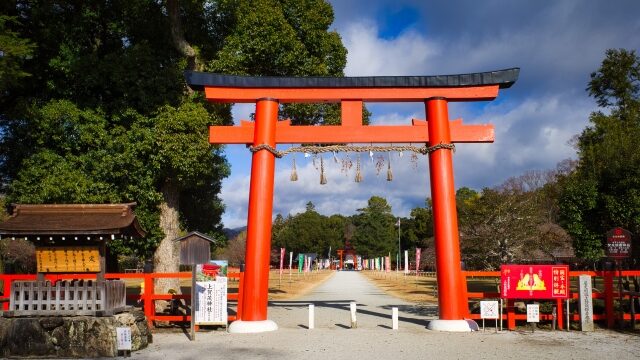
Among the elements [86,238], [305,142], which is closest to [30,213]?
[86,238]

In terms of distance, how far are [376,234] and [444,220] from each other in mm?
71280

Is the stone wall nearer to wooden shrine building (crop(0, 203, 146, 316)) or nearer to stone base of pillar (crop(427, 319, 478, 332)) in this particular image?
wooden shrine building (crop(0, 203, 146, 316))

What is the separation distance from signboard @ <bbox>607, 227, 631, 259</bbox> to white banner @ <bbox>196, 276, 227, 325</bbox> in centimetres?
887

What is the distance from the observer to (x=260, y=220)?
11805 millimetres

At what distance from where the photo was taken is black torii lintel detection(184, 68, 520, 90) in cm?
1240

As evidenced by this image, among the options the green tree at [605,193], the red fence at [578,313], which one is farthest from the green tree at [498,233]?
the red fence at [578,313]

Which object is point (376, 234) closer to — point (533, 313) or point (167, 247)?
point (167, 247)

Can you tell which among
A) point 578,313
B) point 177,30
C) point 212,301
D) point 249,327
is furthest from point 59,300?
point 578,313

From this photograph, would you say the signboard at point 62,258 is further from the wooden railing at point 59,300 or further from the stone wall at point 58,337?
the stone wall at point 58,337

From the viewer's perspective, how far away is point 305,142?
12.5 meters

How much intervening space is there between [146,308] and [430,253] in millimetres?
42665

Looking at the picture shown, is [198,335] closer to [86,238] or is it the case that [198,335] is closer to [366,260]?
[86,238]

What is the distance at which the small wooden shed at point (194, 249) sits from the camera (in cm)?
1138

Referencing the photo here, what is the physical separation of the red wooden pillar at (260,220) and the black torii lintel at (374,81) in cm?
56
